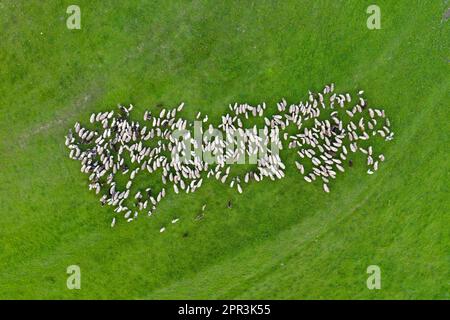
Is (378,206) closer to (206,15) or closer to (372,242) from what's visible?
(372,242)

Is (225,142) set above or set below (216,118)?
below
